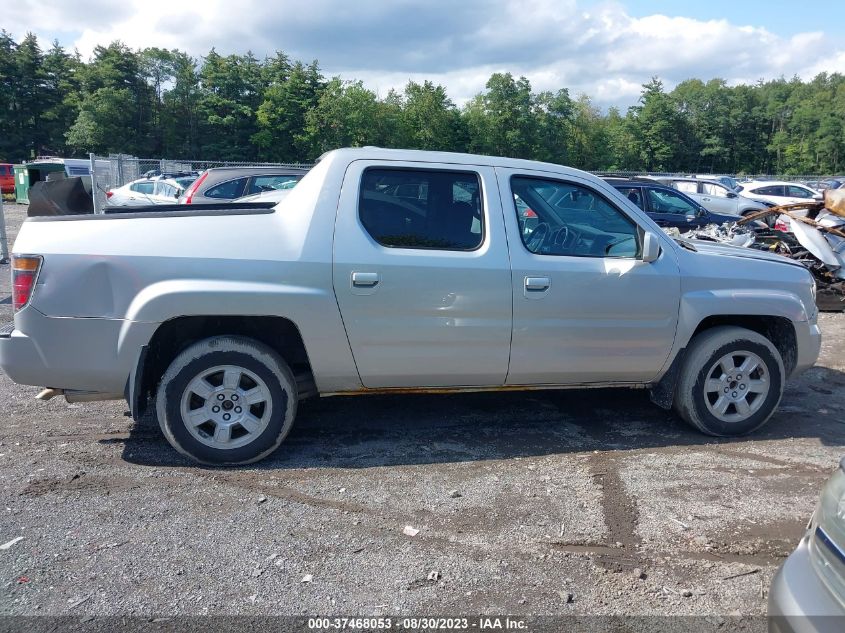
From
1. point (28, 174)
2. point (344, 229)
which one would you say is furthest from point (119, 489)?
point (28, 174)

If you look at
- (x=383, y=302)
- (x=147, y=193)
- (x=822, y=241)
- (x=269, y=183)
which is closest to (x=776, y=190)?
(x=822, y=241)

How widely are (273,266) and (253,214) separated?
16.6 inches

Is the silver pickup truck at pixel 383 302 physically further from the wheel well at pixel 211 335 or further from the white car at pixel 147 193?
the white car at pixel 147 193

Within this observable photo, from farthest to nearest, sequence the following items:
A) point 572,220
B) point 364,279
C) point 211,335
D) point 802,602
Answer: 1. point 572,220
2. point 211,335
3. point 364,279
4. point 802,602

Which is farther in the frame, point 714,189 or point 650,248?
point 714,189

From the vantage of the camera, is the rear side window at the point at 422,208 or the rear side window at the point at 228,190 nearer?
the rear side window at the point at 422,208

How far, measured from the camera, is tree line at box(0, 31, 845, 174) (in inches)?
2084

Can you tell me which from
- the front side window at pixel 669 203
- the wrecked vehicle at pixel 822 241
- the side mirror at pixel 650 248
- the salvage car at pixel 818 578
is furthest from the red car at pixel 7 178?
the salvage car at pixel 818 578

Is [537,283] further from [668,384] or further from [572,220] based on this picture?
[668,384]

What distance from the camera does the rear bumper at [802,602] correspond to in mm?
2094

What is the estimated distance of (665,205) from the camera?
14.8 meters

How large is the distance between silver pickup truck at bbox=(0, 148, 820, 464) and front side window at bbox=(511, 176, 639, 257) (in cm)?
1

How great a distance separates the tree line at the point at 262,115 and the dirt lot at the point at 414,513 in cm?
4728

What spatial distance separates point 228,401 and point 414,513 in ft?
4.58
